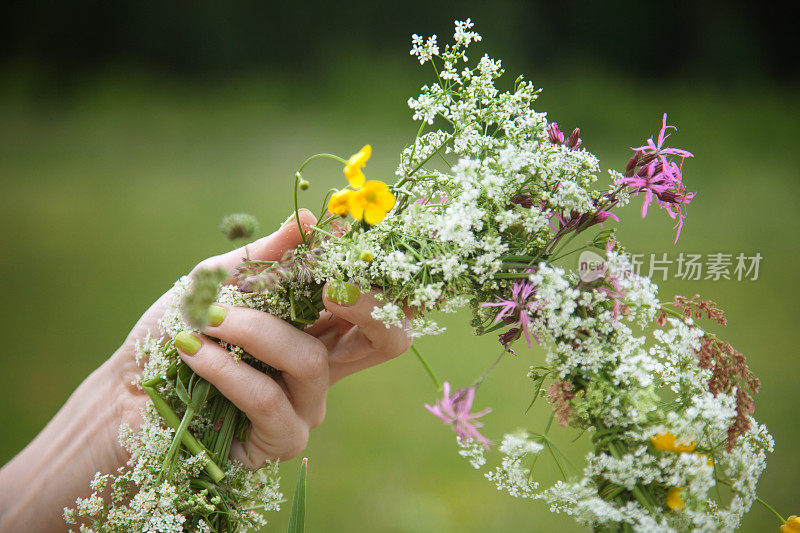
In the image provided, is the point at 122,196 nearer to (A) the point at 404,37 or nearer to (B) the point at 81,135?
(B) the point at 81,135

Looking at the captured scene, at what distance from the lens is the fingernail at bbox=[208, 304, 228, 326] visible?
663 millimetres

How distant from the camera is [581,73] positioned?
295 centimetres

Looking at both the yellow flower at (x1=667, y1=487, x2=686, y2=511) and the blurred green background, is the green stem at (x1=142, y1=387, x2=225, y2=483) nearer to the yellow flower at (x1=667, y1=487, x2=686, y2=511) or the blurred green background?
the yellow flower at (x1=667, y1=487, x2=686, y2=511)

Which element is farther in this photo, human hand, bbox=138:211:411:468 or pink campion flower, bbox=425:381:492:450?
human hand, bbox=138:211:411:468

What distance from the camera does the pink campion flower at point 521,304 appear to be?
21.9 inches

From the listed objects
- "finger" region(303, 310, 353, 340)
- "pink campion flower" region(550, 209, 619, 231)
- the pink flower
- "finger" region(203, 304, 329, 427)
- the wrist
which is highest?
the pink flower

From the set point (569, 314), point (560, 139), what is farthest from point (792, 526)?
point (560, 139)

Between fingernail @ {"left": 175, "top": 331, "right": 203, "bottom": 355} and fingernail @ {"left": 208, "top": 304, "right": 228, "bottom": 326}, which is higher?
fingernail @ {"left": 208, "top": 304, "right": 228, "bottom": 326}

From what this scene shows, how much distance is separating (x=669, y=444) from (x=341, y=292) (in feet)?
1.16

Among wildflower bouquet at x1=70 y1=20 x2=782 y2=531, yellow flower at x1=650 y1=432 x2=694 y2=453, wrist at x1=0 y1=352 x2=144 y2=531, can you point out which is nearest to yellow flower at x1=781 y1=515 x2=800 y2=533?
wildflower bouquet at x1=70 y1=20 x2=782 y2=531

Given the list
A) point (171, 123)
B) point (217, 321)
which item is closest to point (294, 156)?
point (171, 123)

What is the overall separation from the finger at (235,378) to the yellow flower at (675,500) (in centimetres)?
45

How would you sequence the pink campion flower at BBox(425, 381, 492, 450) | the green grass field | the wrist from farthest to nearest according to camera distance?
the green grass field < the wrist < the pink campion flower at BBox(425, 381, 492, 450)

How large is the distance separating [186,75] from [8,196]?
1.00 m
